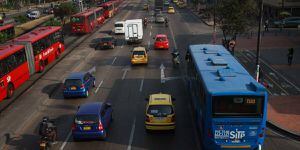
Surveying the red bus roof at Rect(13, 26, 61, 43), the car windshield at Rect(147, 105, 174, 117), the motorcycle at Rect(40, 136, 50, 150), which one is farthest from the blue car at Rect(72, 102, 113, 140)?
the red bus roof at Rect(13, 26, 61, 43)

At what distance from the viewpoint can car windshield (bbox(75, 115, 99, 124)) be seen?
62.2 feet

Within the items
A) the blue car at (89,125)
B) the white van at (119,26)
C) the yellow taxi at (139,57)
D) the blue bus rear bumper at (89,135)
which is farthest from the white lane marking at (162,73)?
the white van at (119,26)

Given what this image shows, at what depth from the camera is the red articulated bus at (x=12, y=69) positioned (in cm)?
2697

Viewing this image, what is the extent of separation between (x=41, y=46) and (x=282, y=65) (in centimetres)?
2221

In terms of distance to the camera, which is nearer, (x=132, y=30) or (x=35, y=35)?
(x=35, y=35)

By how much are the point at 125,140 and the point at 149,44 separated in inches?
1206

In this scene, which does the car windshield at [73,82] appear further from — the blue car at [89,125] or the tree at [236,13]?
the tree at [236,13]

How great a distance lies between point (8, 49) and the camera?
29.4 m

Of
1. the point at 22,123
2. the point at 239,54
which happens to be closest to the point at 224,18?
the point at 239,54

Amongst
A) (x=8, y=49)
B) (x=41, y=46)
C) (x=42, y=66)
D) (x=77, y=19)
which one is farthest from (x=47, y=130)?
(x=77, y=19)

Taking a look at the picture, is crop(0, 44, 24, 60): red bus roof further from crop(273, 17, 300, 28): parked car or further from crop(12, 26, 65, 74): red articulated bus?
crop(273, 17, 300, 28): parked car

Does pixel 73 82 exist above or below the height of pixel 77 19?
below

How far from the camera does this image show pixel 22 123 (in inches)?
904

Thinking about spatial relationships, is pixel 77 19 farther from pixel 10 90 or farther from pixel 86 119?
pixel 86 119
